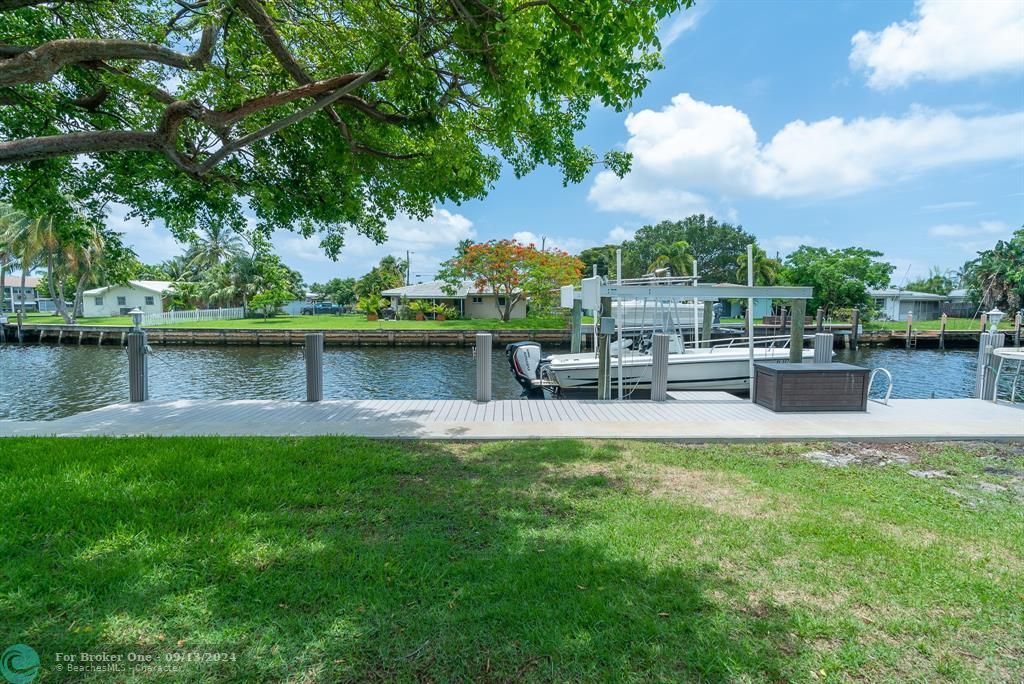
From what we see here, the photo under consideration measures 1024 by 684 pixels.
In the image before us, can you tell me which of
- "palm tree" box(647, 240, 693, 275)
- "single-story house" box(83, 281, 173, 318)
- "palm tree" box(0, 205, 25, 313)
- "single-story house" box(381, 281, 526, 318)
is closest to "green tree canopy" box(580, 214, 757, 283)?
"palm tree" box(647, 240, 693, 275)

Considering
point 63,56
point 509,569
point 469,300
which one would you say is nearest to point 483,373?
point 509,569

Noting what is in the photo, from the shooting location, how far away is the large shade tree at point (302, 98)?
16.1 ft

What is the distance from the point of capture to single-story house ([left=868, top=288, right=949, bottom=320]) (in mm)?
46312

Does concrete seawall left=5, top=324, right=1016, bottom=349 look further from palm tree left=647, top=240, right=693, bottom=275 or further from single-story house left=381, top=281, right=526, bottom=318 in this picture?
palm tree left=647, top=240, right=693, bottom=275

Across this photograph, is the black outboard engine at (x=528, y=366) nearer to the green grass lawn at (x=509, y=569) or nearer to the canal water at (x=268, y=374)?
the canal water at (x=268, y=374)

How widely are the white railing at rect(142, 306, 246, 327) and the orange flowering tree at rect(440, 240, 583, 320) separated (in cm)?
2152

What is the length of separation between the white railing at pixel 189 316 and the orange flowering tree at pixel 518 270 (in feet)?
70.6

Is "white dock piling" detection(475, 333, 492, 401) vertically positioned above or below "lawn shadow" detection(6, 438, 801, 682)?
above

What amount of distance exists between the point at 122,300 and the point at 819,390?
57.1 metres

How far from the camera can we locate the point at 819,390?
771cm

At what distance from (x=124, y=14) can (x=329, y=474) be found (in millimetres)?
7500

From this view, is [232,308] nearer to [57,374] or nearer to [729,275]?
[57,374]

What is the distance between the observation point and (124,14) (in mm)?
7246

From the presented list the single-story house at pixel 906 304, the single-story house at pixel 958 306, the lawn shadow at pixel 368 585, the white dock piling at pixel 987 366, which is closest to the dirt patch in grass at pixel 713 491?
the lawn shadow at pixel 368 585
